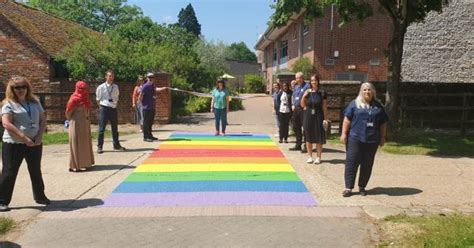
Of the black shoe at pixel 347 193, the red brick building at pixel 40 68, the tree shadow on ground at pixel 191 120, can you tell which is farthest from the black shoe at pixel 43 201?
the tree shadow on ground at pixel 191 120

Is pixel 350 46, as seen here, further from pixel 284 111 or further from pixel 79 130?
pixel 79 130

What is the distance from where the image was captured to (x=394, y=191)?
7.96 meters

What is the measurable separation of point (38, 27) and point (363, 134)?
64.8 ft

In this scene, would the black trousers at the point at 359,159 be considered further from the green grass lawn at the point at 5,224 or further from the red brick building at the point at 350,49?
the red brick building at the point at 350,49

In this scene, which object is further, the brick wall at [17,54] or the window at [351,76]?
the window at [351,76]

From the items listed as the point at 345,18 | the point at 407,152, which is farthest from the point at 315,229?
the point at 345,18

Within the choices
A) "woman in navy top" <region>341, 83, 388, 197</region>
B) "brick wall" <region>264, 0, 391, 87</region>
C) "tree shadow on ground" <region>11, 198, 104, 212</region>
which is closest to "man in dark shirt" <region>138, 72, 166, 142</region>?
"tree shadow on ground" <region>11, 198, 104, 212</region>

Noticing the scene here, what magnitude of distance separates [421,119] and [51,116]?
12.8 meters

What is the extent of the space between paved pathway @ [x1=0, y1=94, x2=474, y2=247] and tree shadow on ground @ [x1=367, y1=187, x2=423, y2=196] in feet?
0.05

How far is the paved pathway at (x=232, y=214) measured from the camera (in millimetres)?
5672

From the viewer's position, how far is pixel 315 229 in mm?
6023

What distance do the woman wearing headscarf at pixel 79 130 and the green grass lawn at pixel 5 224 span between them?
10.4 feet

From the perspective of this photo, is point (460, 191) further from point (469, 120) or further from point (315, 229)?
point (469, 120)

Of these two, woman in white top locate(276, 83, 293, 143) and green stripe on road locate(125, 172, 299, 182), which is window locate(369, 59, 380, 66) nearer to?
woman in white top locate(276, 83, 293, 143)
